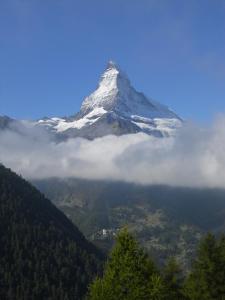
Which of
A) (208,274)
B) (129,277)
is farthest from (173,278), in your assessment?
(129,277)

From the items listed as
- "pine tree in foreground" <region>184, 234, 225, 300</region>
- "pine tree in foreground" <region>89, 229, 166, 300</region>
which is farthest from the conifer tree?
"pine tree in foreground" <region>89, 229, 166, 300</region>

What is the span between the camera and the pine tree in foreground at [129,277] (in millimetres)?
44000

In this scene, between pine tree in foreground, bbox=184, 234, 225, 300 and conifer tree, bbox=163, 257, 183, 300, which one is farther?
conifer tree, bbox=163, 257, 183, 300

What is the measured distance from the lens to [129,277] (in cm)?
4441

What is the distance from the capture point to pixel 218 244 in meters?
61.9

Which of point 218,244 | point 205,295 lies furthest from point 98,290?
point 218,244

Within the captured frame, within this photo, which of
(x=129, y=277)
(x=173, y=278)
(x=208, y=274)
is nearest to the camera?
(x=129, y=277)

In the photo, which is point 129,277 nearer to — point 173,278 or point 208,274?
point 208,274

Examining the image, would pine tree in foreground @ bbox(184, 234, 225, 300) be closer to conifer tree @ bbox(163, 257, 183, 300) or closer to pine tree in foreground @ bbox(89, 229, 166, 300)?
conifer tree @ bbox(163, 257, 183, 300)

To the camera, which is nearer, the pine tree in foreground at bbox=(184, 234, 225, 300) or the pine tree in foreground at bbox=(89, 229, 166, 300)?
the pine tree in foreground at bbox=(89, 229, 166, 300)

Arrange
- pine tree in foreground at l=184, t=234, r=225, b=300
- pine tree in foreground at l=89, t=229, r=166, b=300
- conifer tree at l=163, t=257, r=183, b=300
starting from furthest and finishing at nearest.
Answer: conifer tree at l=163, t=257, r=183, b=300 → pine tree in foreground at l=184, t=234, r=225, b=300 → pine tree in foreground at l=89, t=229, r=166, b=300

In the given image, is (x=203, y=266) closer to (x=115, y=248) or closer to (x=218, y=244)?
(x=218, y=244)

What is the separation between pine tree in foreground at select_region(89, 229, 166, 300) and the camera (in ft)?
144

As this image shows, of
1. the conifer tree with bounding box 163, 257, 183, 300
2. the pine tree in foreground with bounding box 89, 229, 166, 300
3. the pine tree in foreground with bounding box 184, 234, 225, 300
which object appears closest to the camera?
the pine tree in foreground with bounding box 89, 229, 166, 300
